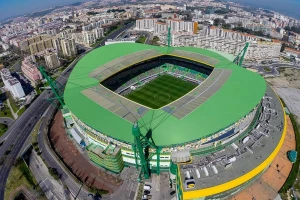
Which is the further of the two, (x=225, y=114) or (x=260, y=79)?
(x=260, y=79)

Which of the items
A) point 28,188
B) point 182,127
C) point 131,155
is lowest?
point 28,188

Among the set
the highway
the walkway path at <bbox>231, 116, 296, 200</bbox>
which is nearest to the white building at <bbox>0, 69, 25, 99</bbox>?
the highway

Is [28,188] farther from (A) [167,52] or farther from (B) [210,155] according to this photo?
(A) [167,52]

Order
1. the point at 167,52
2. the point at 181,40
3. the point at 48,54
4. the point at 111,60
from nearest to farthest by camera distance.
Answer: the point at 111,60 → the point at 167,52 → the point at 48,54 → the point at 181,40

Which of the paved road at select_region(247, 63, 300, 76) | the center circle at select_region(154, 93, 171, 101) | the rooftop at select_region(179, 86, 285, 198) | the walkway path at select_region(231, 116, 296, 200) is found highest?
the rooftop at select_region(179, 86, 285, 198)

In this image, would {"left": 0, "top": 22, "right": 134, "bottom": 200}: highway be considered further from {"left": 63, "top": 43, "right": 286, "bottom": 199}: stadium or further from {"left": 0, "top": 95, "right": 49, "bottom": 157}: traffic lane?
{"left": 63, "top": 43, "right": 286, "bottom": 199}: stadium

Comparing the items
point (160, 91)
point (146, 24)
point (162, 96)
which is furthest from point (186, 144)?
point (146, 24)

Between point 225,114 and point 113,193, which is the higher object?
point 225,114

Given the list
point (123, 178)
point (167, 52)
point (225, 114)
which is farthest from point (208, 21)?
point (123, 178)
